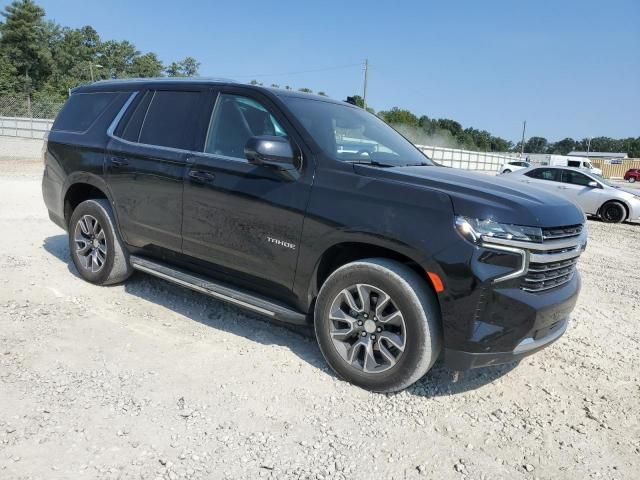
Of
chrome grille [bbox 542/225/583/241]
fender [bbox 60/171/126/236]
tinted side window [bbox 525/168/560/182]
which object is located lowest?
fender [bbox 60/171/126/236]

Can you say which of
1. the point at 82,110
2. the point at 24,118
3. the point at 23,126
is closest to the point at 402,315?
the point at 82,110

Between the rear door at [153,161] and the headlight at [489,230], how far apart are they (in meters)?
2.28

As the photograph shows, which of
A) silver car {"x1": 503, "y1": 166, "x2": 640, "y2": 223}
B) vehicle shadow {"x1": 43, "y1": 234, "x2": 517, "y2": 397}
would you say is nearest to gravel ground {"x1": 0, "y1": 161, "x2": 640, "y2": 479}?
vehicle shadow {"x1": 43, "y1": 234, "x2": 517, "y2": 397}

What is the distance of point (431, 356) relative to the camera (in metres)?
3.13

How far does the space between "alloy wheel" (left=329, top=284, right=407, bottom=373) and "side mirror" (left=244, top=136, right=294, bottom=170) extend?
38.0 inches

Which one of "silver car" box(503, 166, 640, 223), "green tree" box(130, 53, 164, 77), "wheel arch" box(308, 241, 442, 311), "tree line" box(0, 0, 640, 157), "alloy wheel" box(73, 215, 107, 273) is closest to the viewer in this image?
"wheel arch" box(308, 241, 442, 311)

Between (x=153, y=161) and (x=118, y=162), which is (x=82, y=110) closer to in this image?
(x=118, y=162)

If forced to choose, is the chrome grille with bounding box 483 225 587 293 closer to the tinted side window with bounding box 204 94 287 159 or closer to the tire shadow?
the tire shadow

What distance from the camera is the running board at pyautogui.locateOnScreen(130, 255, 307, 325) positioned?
3623mm

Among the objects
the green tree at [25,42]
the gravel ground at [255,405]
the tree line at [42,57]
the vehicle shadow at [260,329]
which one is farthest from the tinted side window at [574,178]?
the green tree at [25,42]

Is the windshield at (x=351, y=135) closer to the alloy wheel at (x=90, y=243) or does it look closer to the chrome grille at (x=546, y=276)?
the chrome grille at (x=546, y=276)

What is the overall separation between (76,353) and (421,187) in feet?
8.67

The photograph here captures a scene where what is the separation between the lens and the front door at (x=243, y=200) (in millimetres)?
3582

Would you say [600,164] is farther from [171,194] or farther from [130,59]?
[171,194]
